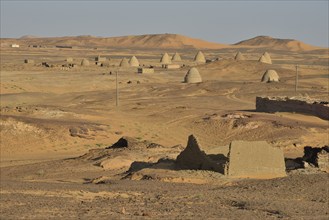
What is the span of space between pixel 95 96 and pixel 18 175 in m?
28.0

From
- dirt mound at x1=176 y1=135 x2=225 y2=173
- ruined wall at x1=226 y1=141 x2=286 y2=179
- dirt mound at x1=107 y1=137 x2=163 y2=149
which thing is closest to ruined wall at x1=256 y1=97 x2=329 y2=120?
dirt mound at x1=107 y1=137 x2=163 y2=149

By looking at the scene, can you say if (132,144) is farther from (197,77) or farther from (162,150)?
(197,77)

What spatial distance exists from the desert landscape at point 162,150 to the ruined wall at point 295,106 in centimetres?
6

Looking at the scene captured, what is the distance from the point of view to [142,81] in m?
59.8

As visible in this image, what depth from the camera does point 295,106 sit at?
33188 millimetres

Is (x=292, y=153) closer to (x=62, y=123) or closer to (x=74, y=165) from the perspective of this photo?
(x=74, y=165)

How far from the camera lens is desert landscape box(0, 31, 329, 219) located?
476 inches

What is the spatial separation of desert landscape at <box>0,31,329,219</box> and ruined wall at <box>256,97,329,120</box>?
6 cm

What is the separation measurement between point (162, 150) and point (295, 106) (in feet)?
40.9

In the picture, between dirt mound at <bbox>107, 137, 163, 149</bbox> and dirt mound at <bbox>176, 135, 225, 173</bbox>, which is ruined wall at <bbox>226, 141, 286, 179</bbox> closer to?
dirt mound at <bbox>176, 135, 225, 173</bbox>

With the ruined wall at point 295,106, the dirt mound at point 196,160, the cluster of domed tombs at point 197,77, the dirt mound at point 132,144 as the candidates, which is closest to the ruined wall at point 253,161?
the dirt mound at point 196,160

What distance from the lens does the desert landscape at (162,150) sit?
12102 millimetres

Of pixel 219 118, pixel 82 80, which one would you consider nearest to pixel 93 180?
pixel 219 118

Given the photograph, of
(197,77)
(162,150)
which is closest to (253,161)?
(162,150)
